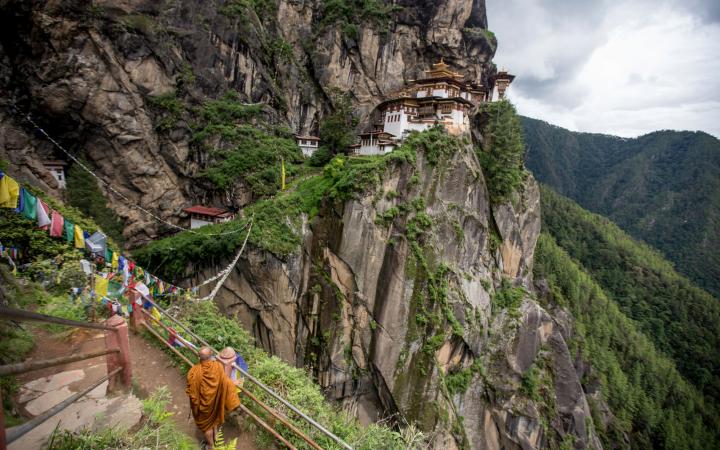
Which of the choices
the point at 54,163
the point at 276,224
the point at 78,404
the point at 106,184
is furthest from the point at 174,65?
the point at 78,404

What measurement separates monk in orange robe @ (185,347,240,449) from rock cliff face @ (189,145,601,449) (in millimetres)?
15793

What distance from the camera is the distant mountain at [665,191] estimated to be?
4596 inches

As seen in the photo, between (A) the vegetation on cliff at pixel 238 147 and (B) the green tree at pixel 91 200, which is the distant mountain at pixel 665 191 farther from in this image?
(B) the green tree at pixel 91 200

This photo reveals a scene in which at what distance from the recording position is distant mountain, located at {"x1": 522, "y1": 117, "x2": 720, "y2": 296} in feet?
383

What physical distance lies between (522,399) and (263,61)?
3639 cm

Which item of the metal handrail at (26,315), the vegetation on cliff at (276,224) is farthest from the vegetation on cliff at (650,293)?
the metal handrail at (26,315)

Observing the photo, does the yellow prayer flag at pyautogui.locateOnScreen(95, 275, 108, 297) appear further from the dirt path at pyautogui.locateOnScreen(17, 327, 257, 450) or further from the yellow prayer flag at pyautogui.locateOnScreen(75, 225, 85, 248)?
the dirt path at pyautogui.locateOnScreen(17, 327, 257, 450)

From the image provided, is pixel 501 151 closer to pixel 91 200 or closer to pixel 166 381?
pixel 166 381

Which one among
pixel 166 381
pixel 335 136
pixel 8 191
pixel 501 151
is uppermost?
pixel 335 136

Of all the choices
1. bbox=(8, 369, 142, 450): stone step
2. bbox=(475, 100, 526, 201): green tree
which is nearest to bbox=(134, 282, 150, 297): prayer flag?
bbox=(8, 369, 142, 450): stone step

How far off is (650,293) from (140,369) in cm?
9254

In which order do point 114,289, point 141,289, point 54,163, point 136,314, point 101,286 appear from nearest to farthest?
point 136,314, point 141,289, point 101,286, point 114,289, point 54,163

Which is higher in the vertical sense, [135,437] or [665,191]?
[665,191]

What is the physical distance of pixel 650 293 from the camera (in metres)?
71.1
